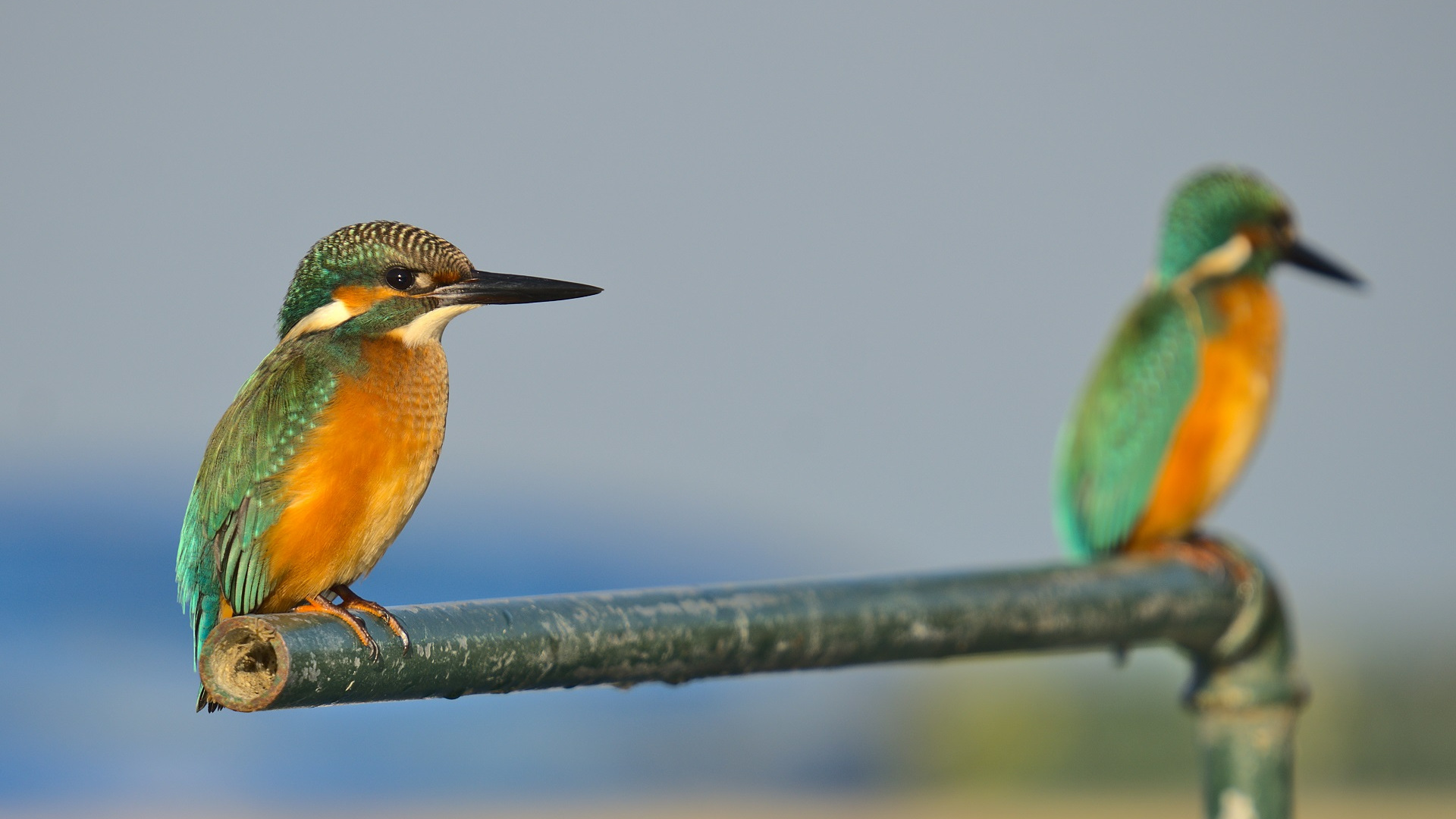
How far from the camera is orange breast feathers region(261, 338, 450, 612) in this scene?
2.08 m

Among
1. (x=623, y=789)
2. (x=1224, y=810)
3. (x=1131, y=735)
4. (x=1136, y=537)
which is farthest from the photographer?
(x=623, y=789)

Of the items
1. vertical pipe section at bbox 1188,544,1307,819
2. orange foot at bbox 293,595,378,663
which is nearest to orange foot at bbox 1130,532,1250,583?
vertical pipe section at bbox 1188,544,1307,819

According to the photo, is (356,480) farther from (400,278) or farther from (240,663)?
(240,663)

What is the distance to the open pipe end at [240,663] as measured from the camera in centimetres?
154

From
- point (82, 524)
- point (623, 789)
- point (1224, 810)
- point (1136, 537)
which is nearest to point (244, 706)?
point (1224, 810)

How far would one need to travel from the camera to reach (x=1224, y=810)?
232 cm

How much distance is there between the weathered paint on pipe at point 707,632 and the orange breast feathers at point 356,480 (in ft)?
1.47

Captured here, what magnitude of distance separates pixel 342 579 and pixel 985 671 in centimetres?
1450

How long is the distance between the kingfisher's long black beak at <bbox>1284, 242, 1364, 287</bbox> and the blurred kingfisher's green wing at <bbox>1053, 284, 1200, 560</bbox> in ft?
0.97

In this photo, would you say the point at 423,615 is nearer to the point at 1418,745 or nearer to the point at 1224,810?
the point at 1224,810

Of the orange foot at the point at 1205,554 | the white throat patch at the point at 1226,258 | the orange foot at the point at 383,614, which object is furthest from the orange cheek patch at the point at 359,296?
the white throat patch at the point at 1226,258

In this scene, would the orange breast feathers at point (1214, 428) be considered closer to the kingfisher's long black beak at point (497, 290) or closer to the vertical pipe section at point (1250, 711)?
the vertical pipe section at point (1250, 711)

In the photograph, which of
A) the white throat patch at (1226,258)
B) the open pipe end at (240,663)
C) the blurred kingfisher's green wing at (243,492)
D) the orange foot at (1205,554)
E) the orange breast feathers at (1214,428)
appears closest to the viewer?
the open pipe end at (240,663)

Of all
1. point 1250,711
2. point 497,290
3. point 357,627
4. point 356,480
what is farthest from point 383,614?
point 1250,711
